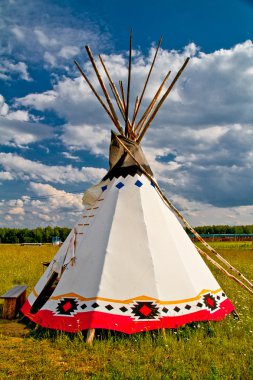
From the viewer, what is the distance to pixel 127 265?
554 cm

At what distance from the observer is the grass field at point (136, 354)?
3.96 meters

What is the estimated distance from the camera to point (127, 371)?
393 centimetres

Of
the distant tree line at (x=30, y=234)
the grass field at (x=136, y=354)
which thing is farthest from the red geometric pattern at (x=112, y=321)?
the distant tree line at (x=30, y=234)

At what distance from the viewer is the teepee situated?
5129 mm

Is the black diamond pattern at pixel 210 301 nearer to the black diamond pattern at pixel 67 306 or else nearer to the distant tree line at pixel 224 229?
the black diamond pattern at pixel 67 306

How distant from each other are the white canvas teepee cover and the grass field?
19 centimetres

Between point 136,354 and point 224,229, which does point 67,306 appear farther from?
point 224,229

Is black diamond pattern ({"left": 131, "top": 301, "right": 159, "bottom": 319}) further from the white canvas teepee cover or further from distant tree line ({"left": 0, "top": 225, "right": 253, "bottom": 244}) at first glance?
distant tree line ({"left": 0, "top": 225, "right": 253, "bottom": 244})

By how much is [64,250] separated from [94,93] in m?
3.41

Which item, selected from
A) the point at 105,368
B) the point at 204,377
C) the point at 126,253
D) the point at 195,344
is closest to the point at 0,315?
the point at 126,253

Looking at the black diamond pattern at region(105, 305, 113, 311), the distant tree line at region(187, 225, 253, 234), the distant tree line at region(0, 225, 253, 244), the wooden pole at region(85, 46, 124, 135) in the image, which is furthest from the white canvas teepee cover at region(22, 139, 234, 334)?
the distant tree line at region(187, 225, 253, 234)

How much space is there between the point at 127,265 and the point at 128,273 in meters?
0.15

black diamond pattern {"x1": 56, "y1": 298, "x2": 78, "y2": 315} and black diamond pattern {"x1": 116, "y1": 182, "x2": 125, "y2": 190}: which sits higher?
black diamond pattern {"x1": 116, "y1": 182, "x2": 125, "y2": 190}

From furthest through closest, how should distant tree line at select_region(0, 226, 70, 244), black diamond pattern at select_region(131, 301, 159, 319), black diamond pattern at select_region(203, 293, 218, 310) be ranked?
distant tree line at select_region(0, 226, 70, 244) < black diamond pattern at select_region(203, 293, 218, 310) < black diamond pattern at select_region(131, 301, 159, 319)
